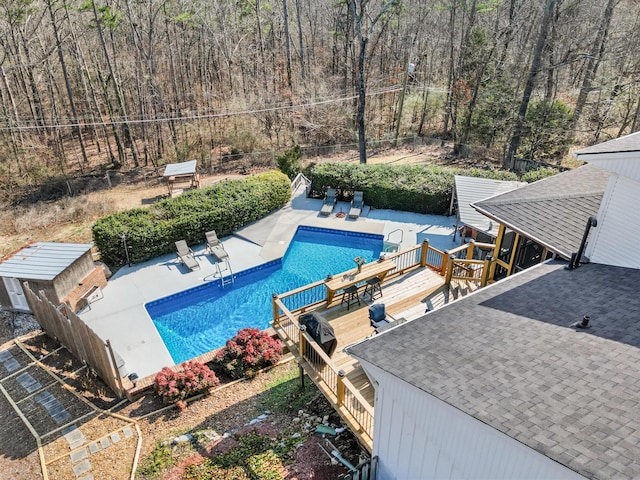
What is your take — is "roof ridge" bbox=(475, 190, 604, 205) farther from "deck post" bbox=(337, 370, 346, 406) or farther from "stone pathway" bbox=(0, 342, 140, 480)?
"stone pathway" bbox=(0, 342, 140, 480)

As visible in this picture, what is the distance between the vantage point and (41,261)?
13211 mm

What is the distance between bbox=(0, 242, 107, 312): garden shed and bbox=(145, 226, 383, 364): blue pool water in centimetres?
220

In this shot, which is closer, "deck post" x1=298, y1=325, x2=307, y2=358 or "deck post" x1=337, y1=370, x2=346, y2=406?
"deck post" x1=337, y1=370, x2=346, y2=406

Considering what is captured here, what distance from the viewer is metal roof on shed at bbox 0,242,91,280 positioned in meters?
12.7

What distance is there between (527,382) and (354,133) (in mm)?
27511

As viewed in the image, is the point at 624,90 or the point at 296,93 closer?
the point at 624,90

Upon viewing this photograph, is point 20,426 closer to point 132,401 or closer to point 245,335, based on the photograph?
point 132,401

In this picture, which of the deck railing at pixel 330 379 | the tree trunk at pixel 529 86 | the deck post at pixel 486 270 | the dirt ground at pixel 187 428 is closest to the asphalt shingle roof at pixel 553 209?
the deck post at pixel 486 270

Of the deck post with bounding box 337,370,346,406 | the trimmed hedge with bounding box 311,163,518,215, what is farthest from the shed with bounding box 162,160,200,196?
the deck post with bounding box 337,370,346,406

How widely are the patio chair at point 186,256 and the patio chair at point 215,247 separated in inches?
28.5

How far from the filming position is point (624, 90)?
2336cm

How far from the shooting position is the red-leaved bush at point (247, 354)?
10.5 metres

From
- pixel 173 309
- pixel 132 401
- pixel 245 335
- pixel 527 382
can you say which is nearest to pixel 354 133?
pixel 173 309

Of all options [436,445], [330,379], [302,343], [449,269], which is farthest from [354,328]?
[436,445]
